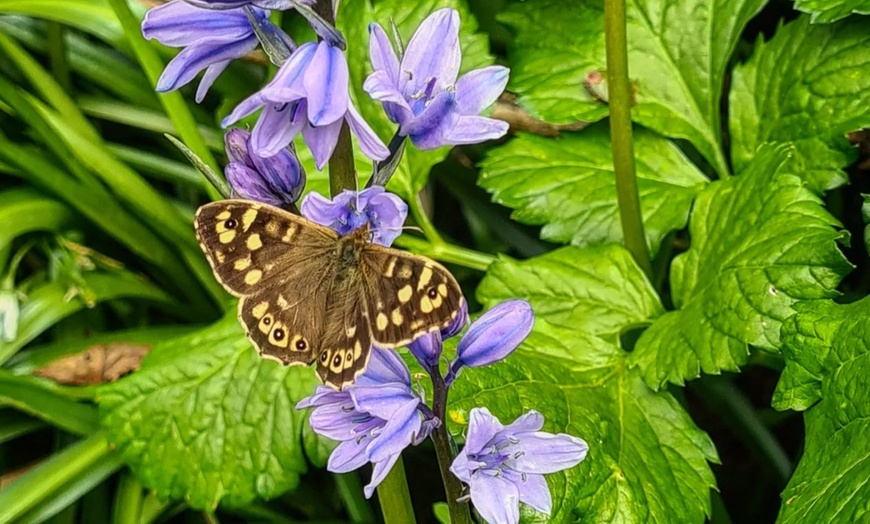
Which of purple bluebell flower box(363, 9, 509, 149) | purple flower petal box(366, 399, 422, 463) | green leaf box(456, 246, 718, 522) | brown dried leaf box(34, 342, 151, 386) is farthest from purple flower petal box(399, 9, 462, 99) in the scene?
brown dried leaf box(34, 342, 151, 386)

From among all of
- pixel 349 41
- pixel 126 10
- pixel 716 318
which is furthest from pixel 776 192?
pixel 126 10

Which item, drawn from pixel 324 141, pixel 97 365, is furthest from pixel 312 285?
pixel 97 365

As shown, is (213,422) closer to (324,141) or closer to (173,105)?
(173,105)

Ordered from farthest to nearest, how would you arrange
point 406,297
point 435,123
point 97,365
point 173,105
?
1. point 97,365
2. point 173,105
3. point 435,123
4. point 406,297

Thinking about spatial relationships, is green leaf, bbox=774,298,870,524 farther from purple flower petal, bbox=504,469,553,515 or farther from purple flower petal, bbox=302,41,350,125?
purple flower petal, bbox=302,41,350,125

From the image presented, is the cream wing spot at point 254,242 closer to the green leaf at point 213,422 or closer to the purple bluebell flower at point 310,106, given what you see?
the purple bluebell flower at point 310,106

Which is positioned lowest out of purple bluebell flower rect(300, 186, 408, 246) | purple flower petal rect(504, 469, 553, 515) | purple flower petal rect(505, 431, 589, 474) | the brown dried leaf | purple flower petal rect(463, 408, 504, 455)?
the brown dried leaf

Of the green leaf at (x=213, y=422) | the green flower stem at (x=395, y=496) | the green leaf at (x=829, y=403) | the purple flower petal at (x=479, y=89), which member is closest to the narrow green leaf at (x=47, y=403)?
the green leaf at (x=213, y=422)
